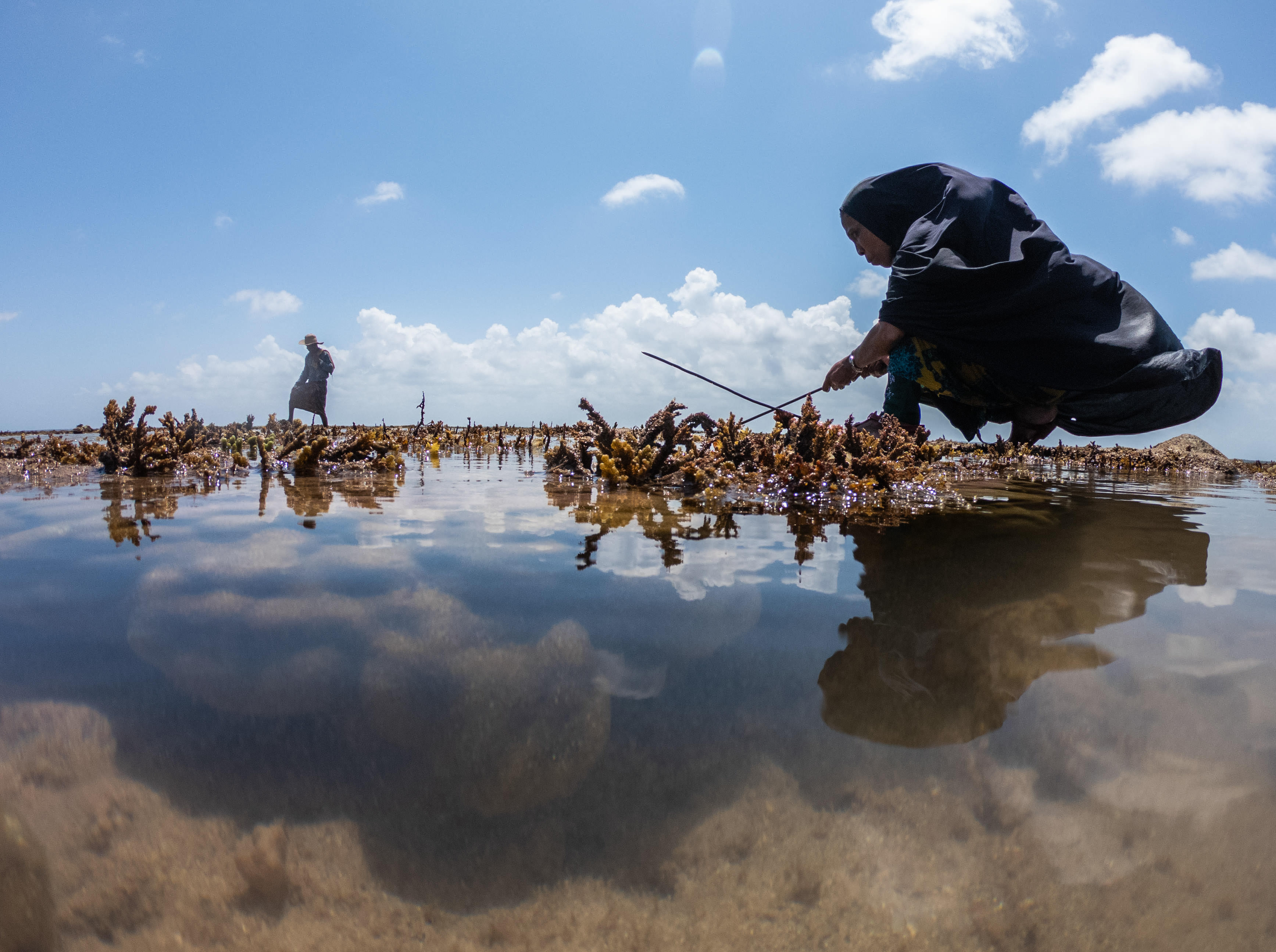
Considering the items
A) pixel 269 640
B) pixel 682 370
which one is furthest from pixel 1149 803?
pixel 682 370

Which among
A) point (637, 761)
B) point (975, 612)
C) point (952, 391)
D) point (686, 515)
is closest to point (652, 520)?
point (686, 515)

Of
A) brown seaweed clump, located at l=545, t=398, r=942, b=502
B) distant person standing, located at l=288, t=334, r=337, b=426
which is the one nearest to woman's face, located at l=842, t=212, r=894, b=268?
brown seaweed clump, located at l=545, t=398, r=942, b=502

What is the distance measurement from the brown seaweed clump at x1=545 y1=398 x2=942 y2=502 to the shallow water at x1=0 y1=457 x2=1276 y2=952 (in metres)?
2.37

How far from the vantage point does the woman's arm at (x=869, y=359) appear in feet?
13.8

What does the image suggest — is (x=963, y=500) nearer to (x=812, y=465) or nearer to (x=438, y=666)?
(x=812, y=465)

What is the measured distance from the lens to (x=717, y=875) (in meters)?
0.72

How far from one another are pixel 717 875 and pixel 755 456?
4.33 m

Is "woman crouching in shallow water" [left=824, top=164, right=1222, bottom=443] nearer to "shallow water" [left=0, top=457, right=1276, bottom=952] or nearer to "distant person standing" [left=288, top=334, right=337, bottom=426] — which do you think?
"shallow water" [left=0, top=457, right=1276, bottom=952]

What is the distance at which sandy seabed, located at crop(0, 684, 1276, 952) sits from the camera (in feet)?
2.12

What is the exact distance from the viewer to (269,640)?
124cm

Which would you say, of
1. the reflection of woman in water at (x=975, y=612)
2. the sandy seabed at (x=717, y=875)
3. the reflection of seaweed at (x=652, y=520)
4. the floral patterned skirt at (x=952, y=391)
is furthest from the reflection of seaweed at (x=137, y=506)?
the floral patterned skirt at (x=952, y=391)

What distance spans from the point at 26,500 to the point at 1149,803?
15.3ft

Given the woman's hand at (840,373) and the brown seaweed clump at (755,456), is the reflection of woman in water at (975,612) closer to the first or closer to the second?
the brown seaweed clump at (755,456)

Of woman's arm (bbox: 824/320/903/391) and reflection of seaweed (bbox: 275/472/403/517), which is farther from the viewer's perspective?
woman's arm (bbox: 824/320/903/391)
